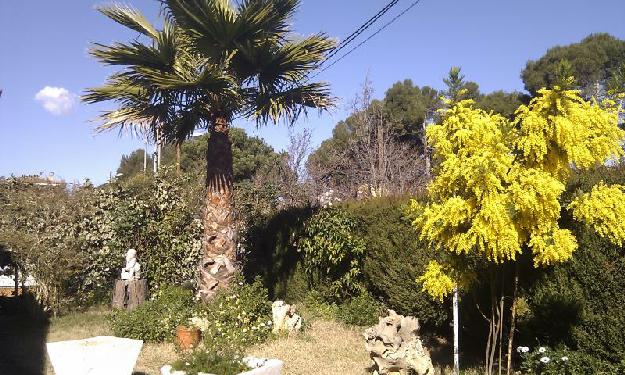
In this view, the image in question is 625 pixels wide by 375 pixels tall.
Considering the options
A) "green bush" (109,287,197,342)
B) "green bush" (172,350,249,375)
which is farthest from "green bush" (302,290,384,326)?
"green bush" (172,350,249,375)

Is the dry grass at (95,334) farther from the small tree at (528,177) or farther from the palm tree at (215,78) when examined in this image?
the small tree at (528,177)

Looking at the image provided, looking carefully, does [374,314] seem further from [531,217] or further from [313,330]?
[531,217]

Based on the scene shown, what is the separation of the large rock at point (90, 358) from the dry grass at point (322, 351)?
209 cm

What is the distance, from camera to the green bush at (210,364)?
5133mm

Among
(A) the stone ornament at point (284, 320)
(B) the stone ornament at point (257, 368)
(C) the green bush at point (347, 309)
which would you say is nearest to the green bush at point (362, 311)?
(C) the green bush at point (347, 309)

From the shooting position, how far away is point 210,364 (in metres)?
5.21

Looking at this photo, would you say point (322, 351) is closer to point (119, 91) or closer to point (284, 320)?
point (284, 320)

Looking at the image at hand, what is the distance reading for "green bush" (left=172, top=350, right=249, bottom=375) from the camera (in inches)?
202

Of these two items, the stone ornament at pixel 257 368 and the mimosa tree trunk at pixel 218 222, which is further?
the mimosa tree trunk at pixel 218 222

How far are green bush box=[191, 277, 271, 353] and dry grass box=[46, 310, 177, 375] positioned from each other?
0.67 meters

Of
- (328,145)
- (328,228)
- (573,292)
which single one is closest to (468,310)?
(573,292)

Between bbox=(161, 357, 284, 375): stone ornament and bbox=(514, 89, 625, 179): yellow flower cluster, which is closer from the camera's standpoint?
bbox=(514, 89, 625, 179): yellow flower cluster

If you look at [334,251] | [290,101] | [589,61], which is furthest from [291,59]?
[589,61]

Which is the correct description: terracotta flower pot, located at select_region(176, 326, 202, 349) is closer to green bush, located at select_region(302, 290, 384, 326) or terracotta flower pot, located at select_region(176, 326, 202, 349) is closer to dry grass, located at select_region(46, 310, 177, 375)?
dry grass, located at select_region(46, 310, 177, 375)
